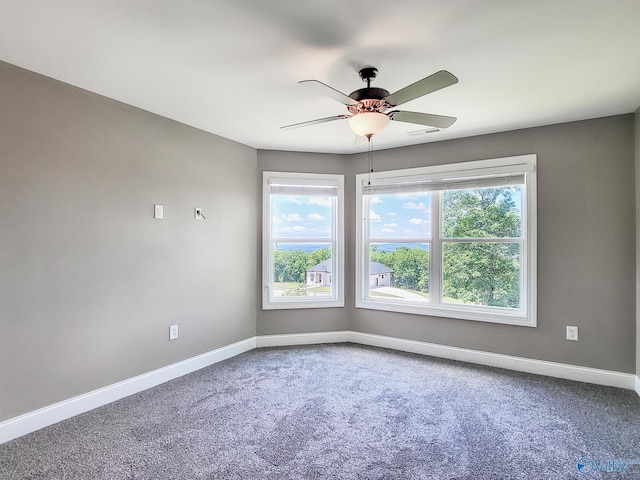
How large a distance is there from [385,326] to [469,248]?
4.40 feet

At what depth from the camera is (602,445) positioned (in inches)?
84.3

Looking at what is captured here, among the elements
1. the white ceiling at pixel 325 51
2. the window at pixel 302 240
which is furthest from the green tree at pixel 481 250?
the window at pixel 302 240

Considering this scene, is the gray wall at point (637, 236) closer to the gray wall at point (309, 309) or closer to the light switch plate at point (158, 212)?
the gray wall at point (309, 309)

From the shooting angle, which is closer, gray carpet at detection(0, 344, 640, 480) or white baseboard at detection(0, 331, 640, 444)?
gray carpet at detection(0, 344, 640, 480)

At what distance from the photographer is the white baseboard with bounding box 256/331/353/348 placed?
416 cm

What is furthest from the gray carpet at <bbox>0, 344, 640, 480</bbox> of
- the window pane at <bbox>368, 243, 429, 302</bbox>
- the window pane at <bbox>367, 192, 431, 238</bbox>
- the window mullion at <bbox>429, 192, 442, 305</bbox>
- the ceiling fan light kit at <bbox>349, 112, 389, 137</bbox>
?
the ceiling fan light kit at <bbox>349, 112, 389, 137</bbox>

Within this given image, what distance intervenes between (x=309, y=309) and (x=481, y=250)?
210 cm

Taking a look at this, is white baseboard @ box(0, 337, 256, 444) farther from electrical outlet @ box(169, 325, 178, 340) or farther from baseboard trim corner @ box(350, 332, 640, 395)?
baseboard trim corner @ box(350, 332, 640, 395)

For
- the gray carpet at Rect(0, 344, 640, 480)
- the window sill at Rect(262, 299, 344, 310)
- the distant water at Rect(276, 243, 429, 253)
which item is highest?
the distant water at Rect(276, 243, 429, 253)

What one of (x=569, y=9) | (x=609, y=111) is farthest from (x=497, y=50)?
(x=609, y=111)

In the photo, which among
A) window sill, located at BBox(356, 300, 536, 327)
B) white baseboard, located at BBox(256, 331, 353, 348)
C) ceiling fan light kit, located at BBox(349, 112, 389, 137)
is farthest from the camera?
white baseboard, located at BBox(256, 331, 353, 348)

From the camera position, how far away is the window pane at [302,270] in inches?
168

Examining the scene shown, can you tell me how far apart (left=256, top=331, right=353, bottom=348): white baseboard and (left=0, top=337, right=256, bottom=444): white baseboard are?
0.46 m

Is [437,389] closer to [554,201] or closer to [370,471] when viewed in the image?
[370,471]
